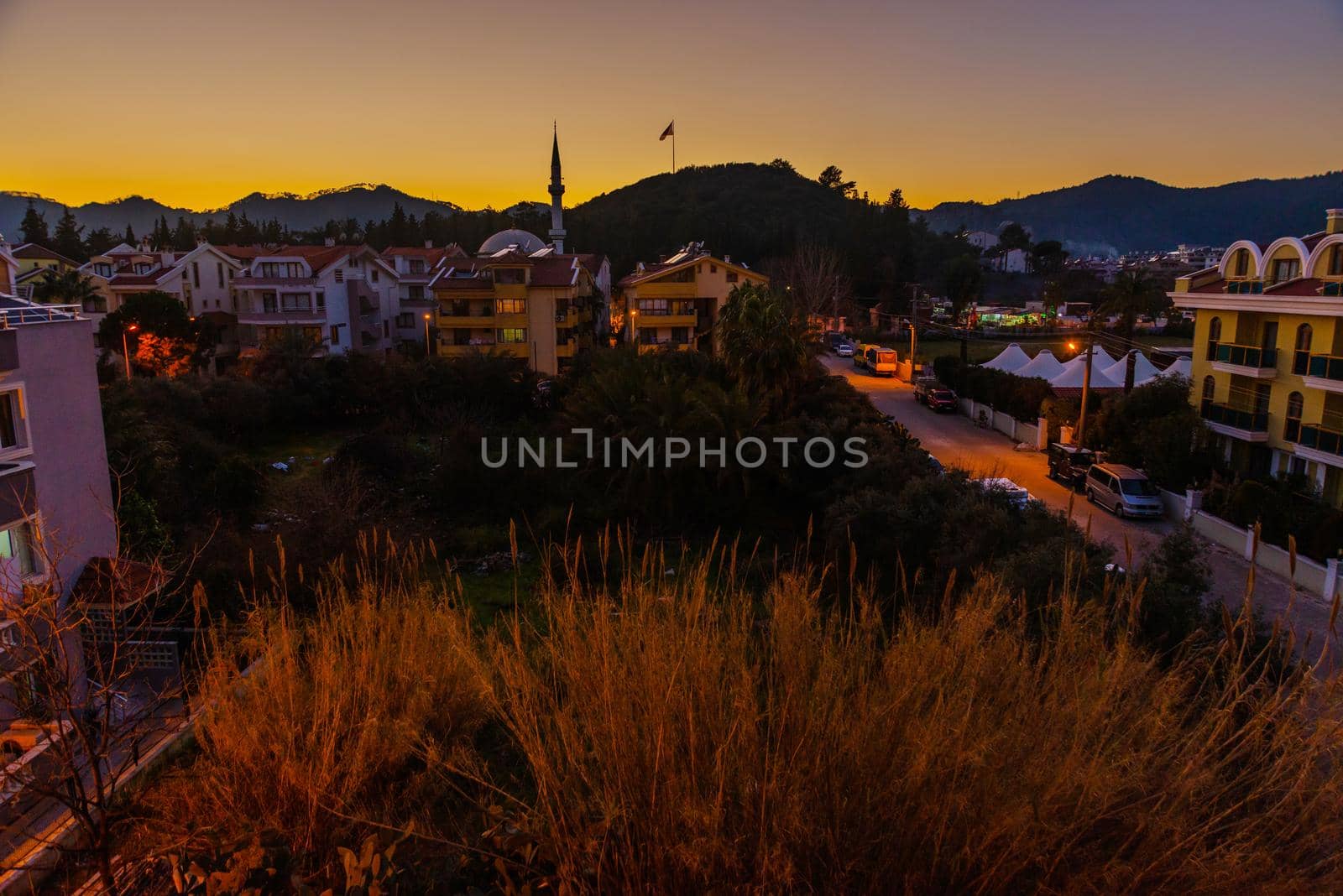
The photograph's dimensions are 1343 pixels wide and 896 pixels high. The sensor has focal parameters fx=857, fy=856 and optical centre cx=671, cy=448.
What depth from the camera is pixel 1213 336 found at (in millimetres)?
24734

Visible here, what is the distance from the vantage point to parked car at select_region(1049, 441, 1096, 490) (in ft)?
76.6

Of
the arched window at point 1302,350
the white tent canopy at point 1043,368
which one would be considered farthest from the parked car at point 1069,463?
the white tent canopy at point 1043,368

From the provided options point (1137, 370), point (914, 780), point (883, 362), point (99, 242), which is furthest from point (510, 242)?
point (914, 780)

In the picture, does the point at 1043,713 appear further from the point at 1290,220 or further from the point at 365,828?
the point at 1290,220

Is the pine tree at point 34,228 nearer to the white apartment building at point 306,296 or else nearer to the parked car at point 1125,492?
the white apartment building at point 306,296

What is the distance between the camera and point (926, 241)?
327 ft

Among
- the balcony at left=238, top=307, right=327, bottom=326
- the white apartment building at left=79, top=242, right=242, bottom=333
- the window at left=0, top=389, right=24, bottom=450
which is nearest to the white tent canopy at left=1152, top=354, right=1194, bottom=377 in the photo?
the window at left=0, top=389, right=24, bottom=450

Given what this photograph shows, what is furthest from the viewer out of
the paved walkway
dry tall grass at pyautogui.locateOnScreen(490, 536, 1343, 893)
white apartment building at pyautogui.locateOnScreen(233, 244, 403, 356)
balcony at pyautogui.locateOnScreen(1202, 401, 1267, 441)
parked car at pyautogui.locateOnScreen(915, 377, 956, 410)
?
white apartment building at pyautogui.locateOnScreen(233, 244, 403, 356)

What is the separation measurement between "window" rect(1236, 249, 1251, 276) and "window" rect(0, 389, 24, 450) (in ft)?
93.4

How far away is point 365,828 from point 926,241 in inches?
4060

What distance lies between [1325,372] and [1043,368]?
15733mm

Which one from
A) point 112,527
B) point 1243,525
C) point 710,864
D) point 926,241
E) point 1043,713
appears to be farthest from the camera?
point 926,241

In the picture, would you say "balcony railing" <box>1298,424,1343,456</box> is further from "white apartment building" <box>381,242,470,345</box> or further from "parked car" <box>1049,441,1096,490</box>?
"white apartment building" <box>381,242,470,345</box>

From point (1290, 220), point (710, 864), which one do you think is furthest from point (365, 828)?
point (1290, 220)
